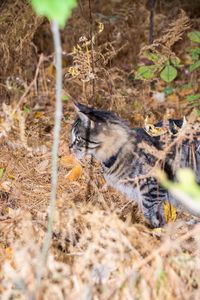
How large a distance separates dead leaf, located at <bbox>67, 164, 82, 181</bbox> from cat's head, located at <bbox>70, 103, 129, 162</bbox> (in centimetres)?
64

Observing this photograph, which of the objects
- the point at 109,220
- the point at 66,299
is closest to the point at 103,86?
the point at 109,220

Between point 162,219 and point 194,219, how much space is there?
32 cm

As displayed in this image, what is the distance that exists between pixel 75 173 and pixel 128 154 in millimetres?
832

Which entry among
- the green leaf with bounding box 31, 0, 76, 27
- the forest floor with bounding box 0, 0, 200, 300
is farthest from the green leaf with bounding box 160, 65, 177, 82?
the green leaf with bounding box 31, 0, 76, 27

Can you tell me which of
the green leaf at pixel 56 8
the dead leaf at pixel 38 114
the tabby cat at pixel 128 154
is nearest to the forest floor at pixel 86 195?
the dead leaf at pixel 38 114

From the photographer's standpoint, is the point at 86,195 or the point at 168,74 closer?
the point at 86,195

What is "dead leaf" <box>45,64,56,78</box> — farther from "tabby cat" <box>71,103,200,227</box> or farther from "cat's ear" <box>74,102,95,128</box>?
"cat's ear" <box>74,102,95,128</box>

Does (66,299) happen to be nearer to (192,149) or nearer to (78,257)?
(78,257)

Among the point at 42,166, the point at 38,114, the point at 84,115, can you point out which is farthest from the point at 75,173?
the point at 38,114

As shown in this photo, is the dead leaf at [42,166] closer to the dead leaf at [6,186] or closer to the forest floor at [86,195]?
the forest floor at [86,195]

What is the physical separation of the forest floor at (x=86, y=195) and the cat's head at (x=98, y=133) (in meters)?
0.34

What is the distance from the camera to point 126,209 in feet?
11.9

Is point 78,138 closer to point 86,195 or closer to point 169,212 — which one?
point 86,195

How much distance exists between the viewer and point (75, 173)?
405 centimetres
